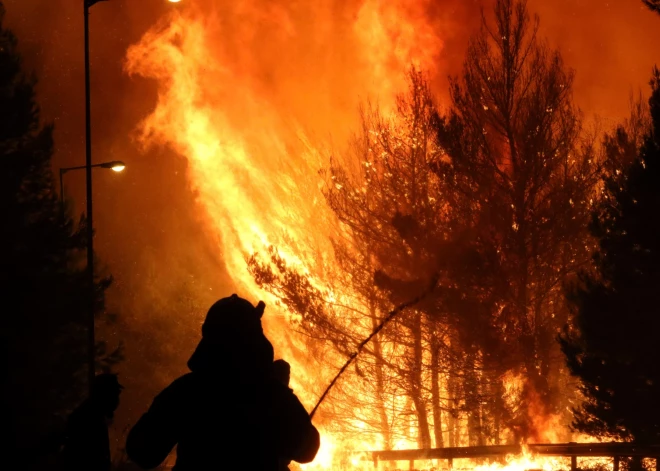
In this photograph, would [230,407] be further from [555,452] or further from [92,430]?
[555,452]

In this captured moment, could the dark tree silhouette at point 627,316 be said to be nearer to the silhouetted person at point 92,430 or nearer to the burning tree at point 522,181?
the burning tree at point 522,181

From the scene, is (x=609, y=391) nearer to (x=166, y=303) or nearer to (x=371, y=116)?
(x=371, y=116)

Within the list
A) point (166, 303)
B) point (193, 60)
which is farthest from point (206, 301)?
point (193, 60)

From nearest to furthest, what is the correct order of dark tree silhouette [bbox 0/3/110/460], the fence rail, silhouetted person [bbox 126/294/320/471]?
silhouetted person [bbox 126/294/320/471] < the fence rail < dark tree silhouette [bbox 0/3/110/460]

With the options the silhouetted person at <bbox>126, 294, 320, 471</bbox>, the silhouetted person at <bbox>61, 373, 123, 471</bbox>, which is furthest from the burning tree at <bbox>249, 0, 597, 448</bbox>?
the silhouetted person at <bbox>126, 294, 320, 471</bbox>

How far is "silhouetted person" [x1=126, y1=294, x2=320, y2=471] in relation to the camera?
3.06 m

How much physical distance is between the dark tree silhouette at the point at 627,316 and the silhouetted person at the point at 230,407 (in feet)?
53.5

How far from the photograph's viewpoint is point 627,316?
18.7 meters

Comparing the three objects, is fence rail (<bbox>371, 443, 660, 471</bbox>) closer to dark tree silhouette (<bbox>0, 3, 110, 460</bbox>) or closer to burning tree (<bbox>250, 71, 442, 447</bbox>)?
burning tree (<bbox>250, 71, 442, 447</bbox>)

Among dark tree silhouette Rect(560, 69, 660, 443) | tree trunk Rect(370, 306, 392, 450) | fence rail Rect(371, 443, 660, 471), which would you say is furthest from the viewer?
tree trunk Rect(370, 306, 392, 450)

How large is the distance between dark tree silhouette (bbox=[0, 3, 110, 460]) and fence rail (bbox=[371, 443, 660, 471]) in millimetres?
8633

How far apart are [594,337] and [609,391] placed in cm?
114

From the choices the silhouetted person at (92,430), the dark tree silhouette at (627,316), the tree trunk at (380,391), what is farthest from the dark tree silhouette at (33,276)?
the silhouetted person at (92,430)

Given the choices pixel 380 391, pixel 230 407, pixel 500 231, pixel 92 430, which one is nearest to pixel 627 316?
pixel 500 231
